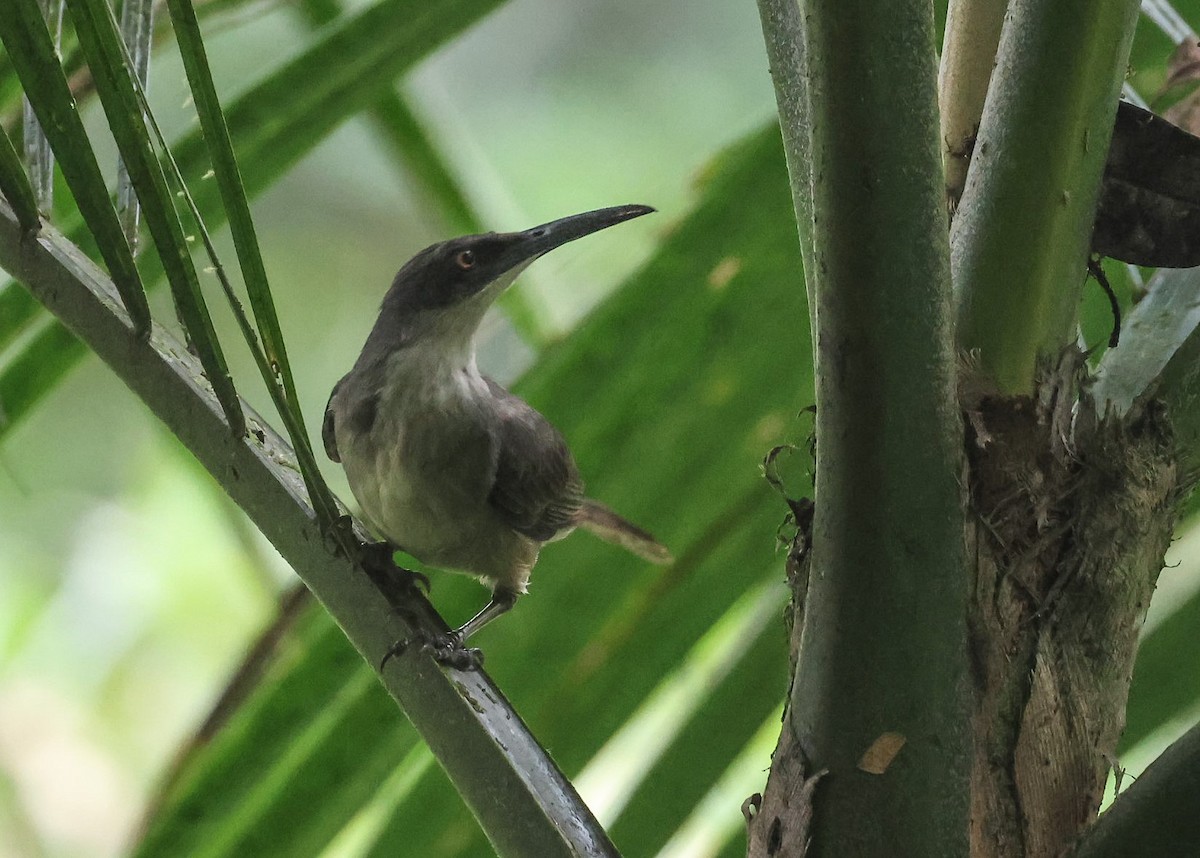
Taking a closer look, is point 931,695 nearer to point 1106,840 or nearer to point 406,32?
point 1106,840

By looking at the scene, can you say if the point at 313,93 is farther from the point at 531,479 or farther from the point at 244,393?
the point at 244,393

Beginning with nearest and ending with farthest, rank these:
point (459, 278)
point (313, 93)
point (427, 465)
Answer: point (313, 93)
point (427, 465)
point (459, 278)

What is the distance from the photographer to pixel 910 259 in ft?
3.24

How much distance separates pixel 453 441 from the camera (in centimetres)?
225

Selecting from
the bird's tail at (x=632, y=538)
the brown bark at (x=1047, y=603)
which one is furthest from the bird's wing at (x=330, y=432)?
the brown bark at (x=1047, y=603)

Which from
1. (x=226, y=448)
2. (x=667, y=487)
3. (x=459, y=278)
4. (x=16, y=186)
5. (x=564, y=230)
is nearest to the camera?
(x=16, y=186)

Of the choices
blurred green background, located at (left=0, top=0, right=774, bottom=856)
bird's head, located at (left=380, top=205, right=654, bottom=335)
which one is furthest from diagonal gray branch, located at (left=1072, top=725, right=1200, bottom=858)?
blurred green background, located at (left=0, top=0, right=774, bottom=856)

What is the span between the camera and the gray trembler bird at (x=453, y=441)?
2227 millimetres

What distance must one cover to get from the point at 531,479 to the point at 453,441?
0.53 ft

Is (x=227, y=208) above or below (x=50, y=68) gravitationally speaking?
below

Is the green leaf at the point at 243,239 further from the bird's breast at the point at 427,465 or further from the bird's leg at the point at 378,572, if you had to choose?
the bird's breast at the point at 427,465

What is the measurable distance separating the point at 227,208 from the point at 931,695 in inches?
27.2

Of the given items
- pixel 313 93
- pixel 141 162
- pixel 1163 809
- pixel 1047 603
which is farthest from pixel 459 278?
pixel 1163 809

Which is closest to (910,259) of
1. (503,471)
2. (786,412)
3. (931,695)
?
(931,695)
